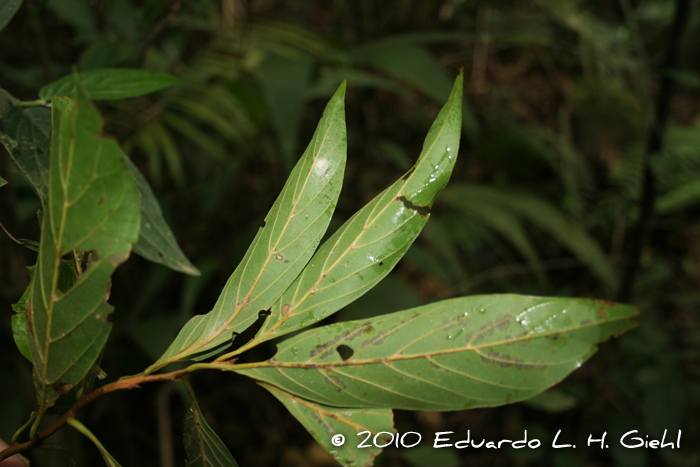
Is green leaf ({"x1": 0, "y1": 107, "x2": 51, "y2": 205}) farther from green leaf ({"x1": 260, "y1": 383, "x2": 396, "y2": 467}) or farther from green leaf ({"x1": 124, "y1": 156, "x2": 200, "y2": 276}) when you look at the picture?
green leaf ({"x1": 260, "y1": 383, "x2": 396, "y2": 467})

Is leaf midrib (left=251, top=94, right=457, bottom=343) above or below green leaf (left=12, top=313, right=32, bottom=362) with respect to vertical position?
above

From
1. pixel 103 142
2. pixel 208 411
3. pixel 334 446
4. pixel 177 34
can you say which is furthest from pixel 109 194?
pixel 208 411

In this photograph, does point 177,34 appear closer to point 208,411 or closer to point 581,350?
point 581,350

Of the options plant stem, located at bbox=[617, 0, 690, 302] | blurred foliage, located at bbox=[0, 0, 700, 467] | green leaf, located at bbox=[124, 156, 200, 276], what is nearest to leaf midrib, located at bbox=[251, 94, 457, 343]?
green leaf, located at bbox=[124, 156, 200, 276]

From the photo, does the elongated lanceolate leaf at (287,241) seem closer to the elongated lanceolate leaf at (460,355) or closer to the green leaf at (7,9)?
the elongated lanceolate leaf at (460,355)

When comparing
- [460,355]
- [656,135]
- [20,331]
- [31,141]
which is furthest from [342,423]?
[656,135]

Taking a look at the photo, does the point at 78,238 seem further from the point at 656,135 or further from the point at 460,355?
the point at 656,135
